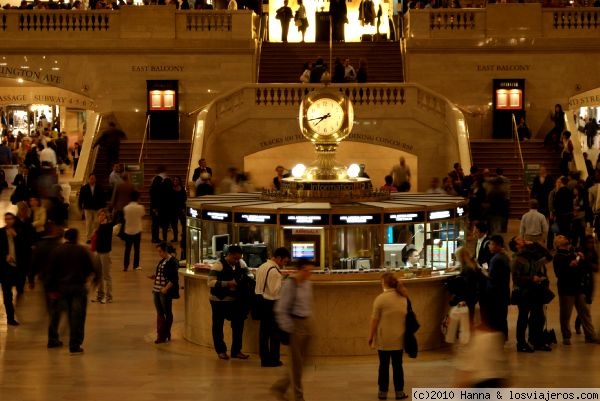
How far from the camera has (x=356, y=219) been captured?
1599 centimetres

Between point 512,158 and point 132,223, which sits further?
point 512,158

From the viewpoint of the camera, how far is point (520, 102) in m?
36.2

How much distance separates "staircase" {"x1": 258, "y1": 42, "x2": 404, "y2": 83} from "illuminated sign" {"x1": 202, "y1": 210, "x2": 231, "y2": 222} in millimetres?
20060

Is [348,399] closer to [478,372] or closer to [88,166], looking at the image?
[478,372]

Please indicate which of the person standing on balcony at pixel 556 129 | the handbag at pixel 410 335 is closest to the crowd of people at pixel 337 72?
the person standing on balcony at pixel 556 129

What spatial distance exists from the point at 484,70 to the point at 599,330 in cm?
1989

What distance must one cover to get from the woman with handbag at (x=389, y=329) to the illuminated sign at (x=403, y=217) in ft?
7.27

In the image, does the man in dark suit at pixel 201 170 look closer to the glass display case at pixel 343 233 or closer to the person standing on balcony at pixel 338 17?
the glass display case at pixel 343 233

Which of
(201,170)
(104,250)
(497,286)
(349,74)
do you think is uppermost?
(349,74)

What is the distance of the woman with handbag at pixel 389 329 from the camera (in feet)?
45.3

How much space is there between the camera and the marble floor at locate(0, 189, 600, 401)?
14219 millimetres

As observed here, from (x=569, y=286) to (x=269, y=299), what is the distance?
3.54 m

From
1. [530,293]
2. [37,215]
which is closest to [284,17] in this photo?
[37,215]

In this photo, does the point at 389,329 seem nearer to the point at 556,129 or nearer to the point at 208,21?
the point at 556,129
